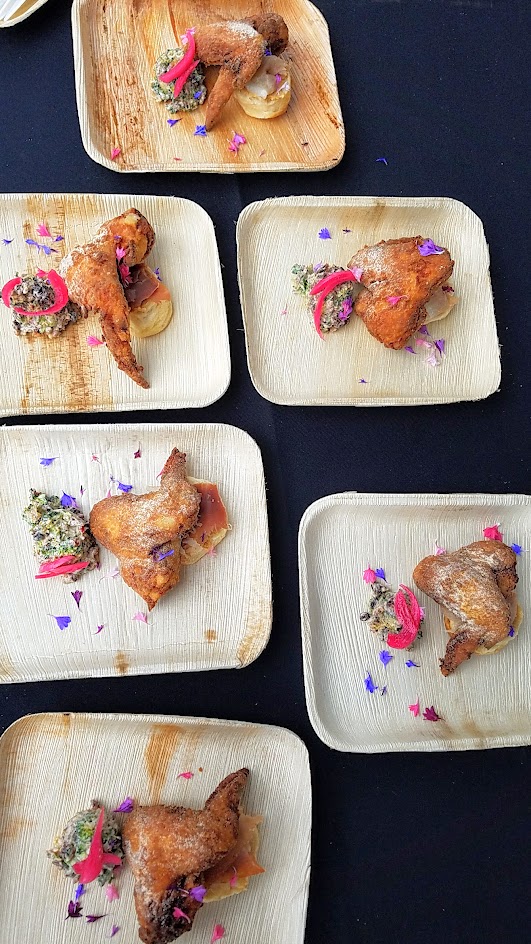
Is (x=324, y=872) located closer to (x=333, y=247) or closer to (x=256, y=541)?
(x=256, y=541)

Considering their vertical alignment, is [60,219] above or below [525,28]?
below

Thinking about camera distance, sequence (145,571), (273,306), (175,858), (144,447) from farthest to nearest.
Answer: (273,306) < (144,447) < (145,571) < (175,858)

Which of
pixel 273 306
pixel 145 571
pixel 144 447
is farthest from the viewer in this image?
pixel 273 306

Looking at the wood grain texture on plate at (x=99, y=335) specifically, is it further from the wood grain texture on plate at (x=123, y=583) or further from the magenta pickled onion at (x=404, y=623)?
the magenta pickled onion at (x=404, y=623)

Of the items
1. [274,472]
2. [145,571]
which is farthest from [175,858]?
[274,472]

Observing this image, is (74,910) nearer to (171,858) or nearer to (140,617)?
(171,858)

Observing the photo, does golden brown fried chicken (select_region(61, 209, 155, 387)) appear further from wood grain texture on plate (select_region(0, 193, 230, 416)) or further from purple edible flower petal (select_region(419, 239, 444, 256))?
purple edible flower petal (select_region(419, 239, 444, 256))
